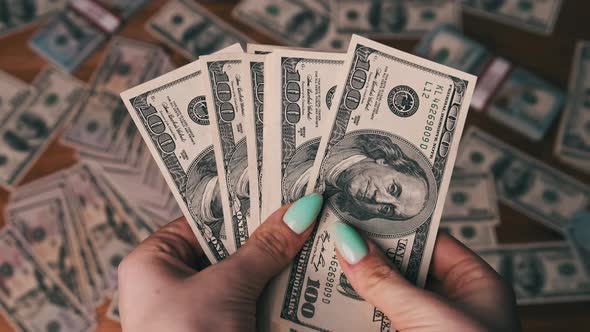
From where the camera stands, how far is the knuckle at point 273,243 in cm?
68

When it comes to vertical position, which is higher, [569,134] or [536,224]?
[569,134]

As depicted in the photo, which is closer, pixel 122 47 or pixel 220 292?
pixel 220 292

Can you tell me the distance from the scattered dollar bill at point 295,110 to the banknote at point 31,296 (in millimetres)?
585

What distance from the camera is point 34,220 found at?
3.51ft

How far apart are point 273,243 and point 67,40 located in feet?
2.74

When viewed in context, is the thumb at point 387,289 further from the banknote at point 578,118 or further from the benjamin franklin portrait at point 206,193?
the banknote at point 578,118

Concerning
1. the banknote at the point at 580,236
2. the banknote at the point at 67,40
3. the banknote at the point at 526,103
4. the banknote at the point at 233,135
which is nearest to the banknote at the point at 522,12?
the banknote at the point at 526,103

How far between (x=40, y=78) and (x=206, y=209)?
2.26 ft

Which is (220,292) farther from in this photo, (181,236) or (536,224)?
(536,224)

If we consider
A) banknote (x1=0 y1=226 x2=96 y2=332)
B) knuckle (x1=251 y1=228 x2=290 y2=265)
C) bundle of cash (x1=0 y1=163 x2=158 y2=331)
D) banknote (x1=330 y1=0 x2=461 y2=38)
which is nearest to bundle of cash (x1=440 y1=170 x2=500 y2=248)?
banknote (x1=330 y1=0 x2=461 y2=38)

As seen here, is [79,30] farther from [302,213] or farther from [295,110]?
[302,213]

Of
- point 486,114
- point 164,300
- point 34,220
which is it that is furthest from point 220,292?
point 486,114

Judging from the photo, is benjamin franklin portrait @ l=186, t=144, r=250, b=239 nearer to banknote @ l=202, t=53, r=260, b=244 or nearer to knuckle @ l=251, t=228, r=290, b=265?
banknote @ l=202, t=53, r=260, b=244

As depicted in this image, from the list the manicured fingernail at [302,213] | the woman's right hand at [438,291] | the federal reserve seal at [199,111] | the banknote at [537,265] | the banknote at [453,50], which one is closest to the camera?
the woman's right hand at [438,291]
